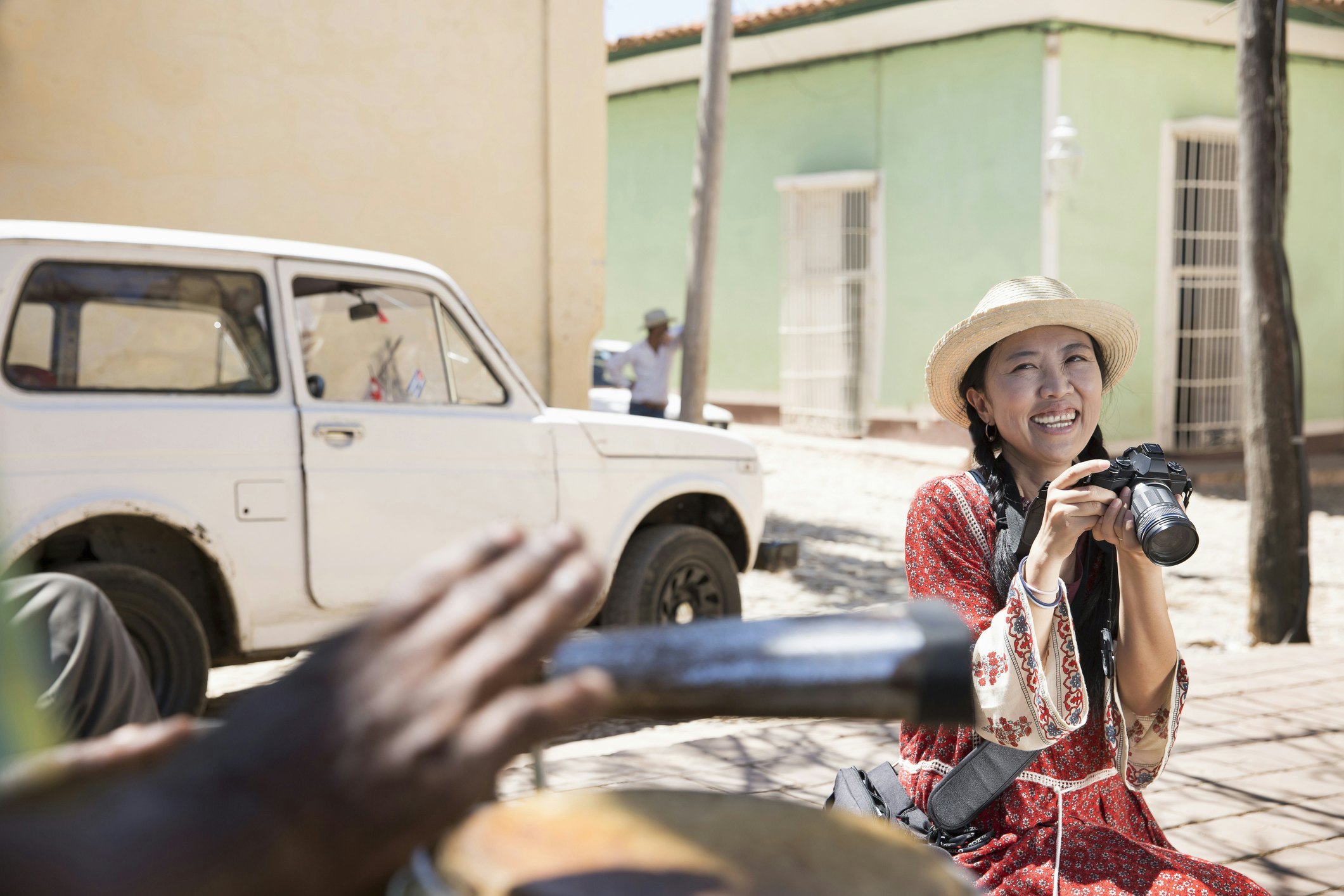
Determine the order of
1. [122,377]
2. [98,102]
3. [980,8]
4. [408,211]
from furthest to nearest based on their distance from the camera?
[980,8]
[408,211]
[98,102]
[122,377]

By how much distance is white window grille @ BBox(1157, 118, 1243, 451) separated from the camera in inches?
513

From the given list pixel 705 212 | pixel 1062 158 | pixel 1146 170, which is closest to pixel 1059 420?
pixel 705 212

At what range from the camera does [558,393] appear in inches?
336

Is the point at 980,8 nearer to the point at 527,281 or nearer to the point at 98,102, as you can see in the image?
the point at 527,281

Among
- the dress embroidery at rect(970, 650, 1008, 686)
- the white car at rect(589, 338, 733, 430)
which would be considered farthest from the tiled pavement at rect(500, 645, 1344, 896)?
the white car at rect(589, 338, 733, 430)

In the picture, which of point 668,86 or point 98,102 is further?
point 668,86

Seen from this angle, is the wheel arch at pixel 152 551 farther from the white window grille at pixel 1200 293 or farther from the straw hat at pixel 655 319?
the white window grille at pixel 1200 293

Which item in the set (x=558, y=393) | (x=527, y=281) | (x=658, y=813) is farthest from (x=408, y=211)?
(x=658, y=813)

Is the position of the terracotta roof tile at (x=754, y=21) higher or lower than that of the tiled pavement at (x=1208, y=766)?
higher

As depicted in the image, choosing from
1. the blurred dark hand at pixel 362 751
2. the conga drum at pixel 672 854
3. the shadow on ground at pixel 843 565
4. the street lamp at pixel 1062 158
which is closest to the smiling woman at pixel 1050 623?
the conga drum at pixel 672 854

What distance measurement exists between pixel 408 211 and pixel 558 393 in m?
1.62

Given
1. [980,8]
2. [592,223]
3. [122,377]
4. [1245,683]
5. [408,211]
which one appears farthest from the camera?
[980,8]

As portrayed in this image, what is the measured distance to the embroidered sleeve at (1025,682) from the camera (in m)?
1.96

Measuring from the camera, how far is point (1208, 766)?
4031 mm
